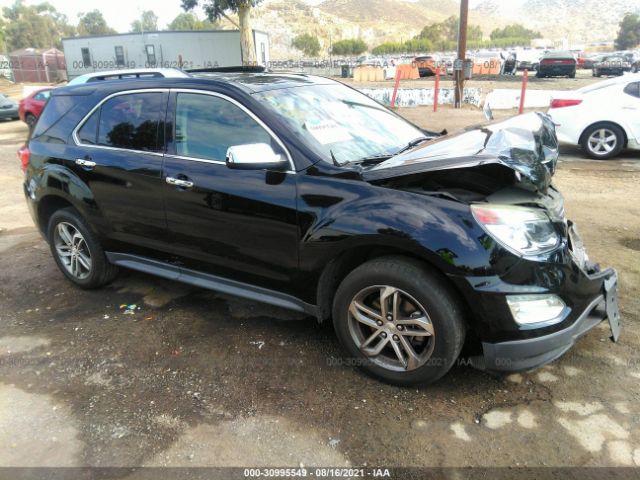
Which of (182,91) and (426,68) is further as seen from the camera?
(426,68)

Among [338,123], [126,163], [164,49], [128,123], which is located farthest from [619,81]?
[164,49]

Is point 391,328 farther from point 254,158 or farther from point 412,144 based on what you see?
point 412,144

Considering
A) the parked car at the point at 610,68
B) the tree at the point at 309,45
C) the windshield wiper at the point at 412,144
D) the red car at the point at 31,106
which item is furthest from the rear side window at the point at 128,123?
the tree at the point at 309,45

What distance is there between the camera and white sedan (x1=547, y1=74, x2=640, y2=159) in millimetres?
8570

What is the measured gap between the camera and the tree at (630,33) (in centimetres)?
9750

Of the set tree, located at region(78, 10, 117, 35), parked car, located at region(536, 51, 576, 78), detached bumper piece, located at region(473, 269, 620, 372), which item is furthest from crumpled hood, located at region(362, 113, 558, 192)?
tree, located at region(78, 10, 117, 35)

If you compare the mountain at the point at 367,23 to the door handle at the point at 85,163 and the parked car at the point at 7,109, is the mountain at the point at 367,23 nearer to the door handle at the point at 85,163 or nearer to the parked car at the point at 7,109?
the parked car at the point at 7,109

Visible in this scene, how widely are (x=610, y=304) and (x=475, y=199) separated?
1.04 meters

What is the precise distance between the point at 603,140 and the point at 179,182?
827cm

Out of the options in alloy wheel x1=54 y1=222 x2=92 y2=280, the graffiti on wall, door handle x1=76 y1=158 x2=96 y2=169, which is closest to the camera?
door handle x1=76 y1=158 x2=96 y2=169

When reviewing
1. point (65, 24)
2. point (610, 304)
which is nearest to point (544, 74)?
point (610, 304)

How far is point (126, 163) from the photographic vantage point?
3723mm

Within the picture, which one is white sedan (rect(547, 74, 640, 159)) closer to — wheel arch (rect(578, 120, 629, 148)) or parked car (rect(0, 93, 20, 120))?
wheel arch (rect(578, 120, 629, 148))

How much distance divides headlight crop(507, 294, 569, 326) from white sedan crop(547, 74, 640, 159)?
753 centimetres
